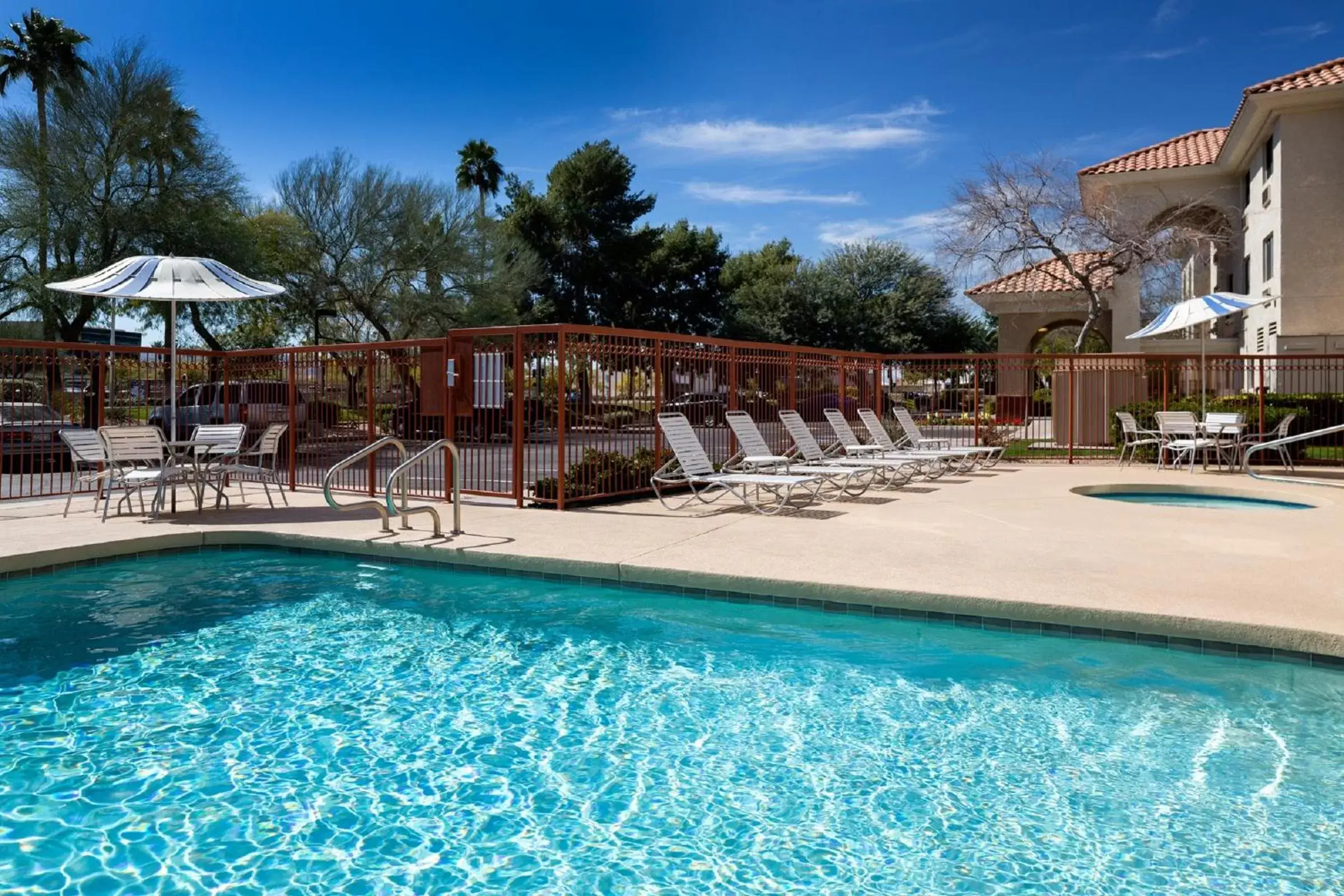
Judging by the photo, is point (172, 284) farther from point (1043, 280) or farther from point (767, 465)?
point (1043, 280)

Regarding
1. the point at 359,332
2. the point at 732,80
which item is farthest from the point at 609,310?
the point at 732,80

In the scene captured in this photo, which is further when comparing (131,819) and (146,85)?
(146,85)

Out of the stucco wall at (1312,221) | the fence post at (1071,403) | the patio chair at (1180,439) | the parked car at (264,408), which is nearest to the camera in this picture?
the parked car at (264,408)

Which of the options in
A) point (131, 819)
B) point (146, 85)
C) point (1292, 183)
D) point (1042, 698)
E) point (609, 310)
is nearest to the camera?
point (131, 819)

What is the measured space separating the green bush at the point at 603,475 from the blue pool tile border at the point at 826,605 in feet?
9.35

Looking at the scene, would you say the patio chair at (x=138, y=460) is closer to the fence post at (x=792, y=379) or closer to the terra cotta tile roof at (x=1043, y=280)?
the fence post at (x=792, y=379)

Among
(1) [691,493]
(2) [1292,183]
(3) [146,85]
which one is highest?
(3) [146,85]

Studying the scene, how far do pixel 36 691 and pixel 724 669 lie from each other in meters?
3.65

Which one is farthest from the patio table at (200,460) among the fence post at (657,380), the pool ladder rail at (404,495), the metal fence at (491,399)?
the fence post at (657,380)

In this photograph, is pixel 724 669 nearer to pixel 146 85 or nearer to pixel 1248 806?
pixel 1248 806

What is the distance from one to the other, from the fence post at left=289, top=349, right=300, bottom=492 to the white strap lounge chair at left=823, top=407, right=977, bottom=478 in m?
7.40

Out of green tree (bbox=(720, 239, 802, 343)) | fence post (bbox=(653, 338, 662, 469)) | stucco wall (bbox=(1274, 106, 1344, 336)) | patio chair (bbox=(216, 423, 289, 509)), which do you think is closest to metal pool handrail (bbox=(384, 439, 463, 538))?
patio chair (bbox=(216, 423, 289, 509))

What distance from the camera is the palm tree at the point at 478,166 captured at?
49.7 m

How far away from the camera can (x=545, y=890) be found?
3.19m
